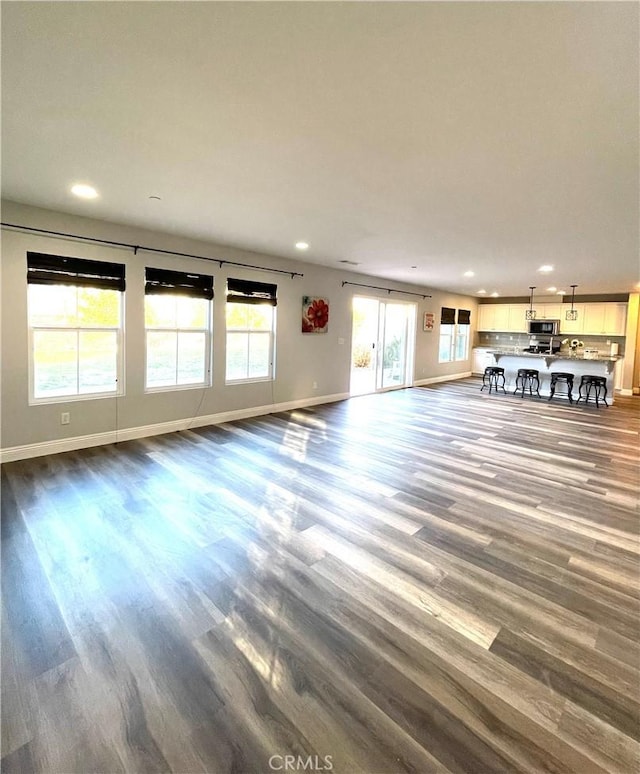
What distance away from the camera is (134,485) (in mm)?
3459

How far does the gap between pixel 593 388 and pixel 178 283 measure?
28.8 feet

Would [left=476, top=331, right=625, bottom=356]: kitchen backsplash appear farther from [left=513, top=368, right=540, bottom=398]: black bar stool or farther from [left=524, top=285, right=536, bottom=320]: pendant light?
[left=513, top=368, right=540, bottom=398]: black bar stool

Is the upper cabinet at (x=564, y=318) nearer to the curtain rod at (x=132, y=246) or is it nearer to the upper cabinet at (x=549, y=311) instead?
the upper cabinet at (x=549, y=311)

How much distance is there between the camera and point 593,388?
861 centimetres

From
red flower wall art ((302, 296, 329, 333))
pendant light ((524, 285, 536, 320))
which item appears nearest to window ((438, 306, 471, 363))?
pendant light ((524, 285, 536, 320))

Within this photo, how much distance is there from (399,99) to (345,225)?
7.84ft

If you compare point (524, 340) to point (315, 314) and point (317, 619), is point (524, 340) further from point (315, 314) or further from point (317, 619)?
point (317, 619)

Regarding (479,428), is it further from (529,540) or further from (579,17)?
(579,17)

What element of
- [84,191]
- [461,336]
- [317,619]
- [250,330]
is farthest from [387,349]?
[317,619]

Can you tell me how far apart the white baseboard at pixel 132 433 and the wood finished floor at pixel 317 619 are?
0.26 m

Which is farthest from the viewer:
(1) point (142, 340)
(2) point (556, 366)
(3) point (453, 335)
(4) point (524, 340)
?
(4) point (524, 340)

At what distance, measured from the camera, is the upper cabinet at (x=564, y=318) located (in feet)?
32.0

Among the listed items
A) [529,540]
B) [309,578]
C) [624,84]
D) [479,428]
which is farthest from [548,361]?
[309,578]

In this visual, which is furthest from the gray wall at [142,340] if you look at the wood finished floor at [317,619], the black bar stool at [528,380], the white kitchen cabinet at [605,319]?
the white kitchen cabinet at [605,319]
